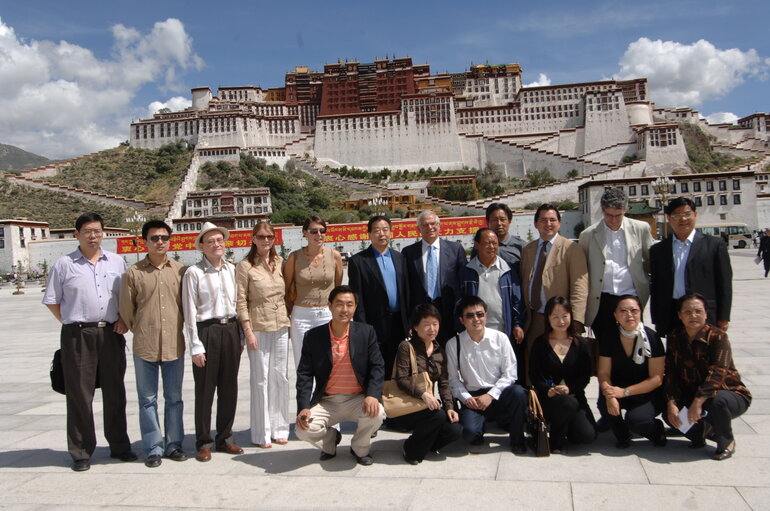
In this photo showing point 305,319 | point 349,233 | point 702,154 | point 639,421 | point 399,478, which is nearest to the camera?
point 399,478

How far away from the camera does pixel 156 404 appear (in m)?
3.85

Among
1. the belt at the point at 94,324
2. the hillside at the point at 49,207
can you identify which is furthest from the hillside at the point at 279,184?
the belt at the point at 94,324

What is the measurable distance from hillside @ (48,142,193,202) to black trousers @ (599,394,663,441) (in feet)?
166

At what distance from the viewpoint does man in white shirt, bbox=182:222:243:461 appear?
3.87m

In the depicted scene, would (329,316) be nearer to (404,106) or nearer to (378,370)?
(378,370)

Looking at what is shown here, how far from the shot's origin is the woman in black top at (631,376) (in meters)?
3.62

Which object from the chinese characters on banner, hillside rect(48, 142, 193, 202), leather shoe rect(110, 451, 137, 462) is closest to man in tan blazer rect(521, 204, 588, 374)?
leather shoe rect(110, 451, 137, 462)

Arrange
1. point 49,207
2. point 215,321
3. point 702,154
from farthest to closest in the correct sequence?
point 702,154, point 49,207, point 215,321

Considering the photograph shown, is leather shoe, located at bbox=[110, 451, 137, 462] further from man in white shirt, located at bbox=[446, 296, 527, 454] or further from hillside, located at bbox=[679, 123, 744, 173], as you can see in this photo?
hillside, located at bbox=[679, 123, 744, 173]

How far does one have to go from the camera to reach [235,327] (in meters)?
4.03

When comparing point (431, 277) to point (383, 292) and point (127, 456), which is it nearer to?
point (383, 292)

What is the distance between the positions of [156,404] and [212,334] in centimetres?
59

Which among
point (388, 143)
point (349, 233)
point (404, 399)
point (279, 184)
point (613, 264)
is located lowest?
point (404, 399)

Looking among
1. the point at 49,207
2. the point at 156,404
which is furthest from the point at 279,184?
the point at 156,404
